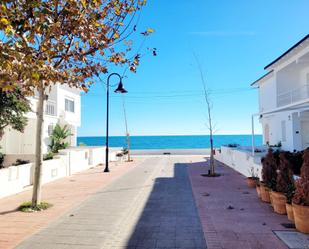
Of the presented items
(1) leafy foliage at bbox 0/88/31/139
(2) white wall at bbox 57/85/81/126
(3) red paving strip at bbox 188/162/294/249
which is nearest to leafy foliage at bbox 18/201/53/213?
(3) red paving strip at bbox 188/162/294/249

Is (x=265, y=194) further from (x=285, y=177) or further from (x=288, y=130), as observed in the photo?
(x=288, y=130)

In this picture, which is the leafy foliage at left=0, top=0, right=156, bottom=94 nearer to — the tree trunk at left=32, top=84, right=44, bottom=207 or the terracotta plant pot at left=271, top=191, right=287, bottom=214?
the tree trunk at left=32, top=84, right=44, bottom=207

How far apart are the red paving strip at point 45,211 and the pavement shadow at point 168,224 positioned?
2.50 metres

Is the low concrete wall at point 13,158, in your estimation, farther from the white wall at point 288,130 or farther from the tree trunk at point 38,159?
the white wall at point 288,130

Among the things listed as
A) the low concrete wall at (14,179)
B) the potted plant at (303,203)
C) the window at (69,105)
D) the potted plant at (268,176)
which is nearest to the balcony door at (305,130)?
the potted plant at (268,176)

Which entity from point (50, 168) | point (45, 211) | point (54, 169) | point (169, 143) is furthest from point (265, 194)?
point (169, 143)

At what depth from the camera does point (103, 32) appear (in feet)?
23.3

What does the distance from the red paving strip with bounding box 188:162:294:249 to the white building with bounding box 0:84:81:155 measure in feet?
43.0

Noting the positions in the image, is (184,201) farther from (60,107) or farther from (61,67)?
(60,107)

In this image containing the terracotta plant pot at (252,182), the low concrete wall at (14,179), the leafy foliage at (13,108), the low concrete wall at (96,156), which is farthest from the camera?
the low concrete wall at (96,156)

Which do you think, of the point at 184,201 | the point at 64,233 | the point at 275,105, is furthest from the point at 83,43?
the point at 275,105

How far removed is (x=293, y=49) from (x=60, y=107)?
66.6 ft

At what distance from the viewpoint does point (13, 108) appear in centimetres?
1418

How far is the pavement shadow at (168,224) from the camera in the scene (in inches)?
240
